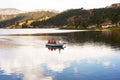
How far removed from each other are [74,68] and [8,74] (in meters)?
13.6

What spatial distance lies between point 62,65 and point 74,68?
4918 millimetres

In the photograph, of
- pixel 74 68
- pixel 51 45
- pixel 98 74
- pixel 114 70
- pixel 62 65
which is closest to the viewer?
pixel 98 74

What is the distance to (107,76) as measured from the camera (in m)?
48.3

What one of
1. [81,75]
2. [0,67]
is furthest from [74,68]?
[0,67]

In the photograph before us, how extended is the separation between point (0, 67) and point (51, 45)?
51.6m

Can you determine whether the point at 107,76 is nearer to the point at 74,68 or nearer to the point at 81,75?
the point at 81,75


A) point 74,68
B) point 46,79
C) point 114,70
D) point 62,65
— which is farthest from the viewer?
point 62,65

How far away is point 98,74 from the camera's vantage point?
50.2 metres

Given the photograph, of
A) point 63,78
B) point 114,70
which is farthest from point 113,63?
point 63,78

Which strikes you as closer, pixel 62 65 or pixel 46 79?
pixel 46 79

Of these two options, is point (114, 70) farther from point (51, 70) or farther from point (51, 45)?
point (51, 45)

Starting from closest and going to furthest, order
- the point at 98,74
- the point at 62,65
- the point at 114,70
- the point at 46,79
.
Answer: the point at 46,79, the point at 98,74, the point at 114,70, the point at 62,65

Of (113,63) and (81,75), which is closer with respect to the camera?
(81,75)

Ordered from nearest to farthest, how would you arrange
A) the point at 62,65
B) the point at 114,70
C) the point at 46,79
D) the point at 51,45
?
the point at 46,79, the point at 114,70, the point at 62,65, the point at 51,45
